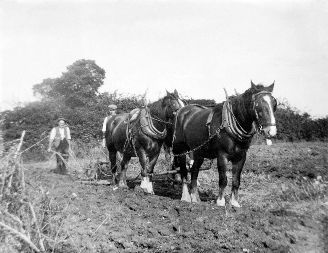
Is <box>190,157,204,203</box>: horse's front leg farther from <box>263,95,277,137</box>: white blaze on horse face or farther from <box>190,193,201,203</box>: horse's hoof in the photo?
<box>263,95,277,137</box>: white blaze on horse face

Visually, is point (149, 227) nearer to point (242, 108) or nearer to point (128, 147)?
point (242, 108)

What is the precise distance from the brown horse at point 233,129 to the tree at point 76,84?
29.8m

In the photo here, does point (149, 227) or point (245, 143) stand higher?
point (245, 143)

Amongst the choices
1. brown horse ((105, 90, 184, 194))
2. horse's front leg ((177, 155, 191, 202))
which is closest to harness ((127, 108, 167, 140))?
brown horse ((105, 90, 184, 194))

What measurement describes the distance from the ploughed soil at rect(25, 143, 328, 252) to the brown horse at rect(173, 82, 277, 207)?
614mm

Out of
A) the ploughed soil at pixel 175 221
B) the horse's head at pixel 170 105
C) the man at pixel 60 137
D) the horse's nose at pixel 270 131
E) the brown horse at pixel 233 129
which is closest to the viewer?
the ploughed soil at pixel 175 221

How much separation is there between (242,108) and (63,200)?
3321mm

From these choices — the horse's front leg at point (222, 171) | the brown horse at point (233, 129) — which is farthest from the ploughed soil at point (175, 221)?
the brown horse at point (233, 129)

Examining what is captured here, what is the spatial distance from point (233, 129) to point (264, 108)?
632mm

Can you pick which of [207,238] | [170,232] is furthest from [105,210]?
[207,238]

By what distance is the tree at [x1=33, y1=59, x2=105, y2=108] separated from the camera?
1458 inches

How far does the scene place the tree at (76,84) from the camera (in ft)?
121

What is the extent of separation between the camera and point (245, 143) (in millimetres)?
6070

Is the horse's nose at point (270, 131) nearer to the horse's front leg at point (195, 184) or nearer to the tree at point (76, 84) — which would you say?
the horse's front leg at point (195, 184)
